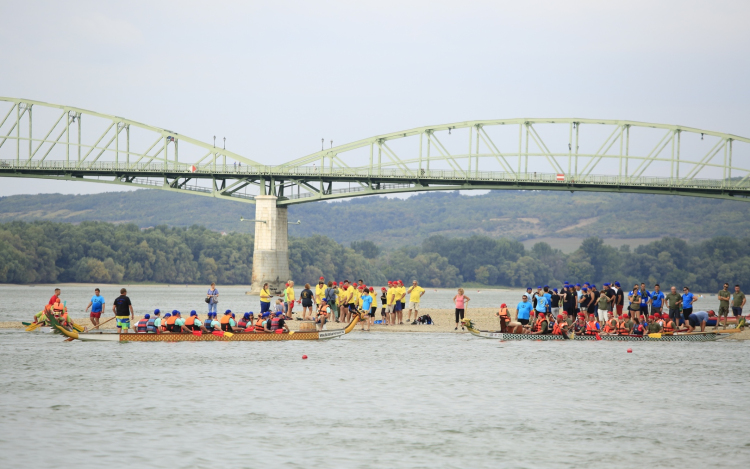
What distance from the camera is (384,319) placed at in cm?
3869

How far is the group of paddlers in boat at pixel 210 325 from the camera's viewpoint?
95.9 ft

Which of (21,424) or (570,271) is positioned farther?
(570,271)

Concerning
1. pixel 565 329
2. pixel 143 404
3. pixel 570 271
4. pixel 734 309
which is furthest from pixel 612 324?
pixel 570 271

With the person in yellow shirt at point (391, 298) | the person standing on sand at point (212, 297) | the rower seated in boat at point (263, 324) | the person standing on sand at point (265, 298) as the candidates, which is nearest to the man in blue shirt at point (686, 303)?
the person in yellow shirt at point (391, 298)

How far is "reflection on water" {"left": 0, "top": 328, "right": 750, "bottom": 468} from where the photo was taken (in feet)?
49.3

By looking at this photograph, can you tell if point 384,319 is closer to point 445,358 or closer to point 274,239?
point 445,358

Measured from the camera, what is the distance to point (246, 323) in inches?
1161

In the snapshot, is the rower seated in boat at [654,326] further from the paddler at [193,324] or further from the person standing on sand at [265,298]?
the paddler at [193,324]

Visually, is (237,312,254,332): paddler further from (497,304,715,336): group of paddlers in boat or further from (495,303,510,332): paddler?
(497,304,715,336): group of paddlers in boat

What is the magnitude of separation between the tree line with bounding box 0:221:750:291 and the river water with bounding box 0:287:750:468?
316 feet

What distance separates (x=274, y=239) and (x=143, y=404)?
221 ft

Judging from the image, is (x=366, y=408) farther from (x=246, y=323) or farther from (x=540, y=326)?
(x=540, y=326)

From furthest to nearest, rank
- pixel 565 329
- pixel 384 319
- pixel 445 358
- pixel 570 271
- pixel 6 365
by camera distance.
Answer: pixel 570 271
pixel 384 319
pixel 565 329
pixel 445 358
pixel 6 365

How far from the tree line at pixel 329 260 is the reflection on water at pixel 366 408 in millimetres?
95599
